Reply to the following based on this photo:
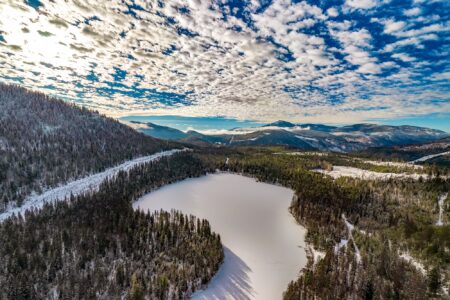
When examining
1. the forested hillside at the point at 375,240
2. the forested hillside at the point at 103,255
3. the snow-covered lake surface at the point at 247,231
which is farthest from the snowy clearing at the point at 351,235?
the forested hillside at the point at 103,255

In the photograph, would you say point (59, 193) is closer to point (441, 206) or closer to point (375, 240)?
point (375, 240)

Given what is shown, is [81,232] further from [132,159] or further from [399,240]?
[132,159]

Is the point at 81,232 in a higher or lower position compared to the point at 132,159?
higher

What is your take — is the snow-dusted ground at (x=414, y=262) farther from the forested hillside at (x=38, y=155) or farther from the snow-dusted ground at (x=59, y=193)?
the forested hillside at (x=38, y=155)

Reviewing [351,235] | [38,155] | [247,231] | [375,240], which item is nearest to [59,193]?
[38,155]

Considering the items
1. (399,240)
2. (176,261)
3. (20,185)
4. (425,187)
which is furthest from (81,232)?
(425,187)

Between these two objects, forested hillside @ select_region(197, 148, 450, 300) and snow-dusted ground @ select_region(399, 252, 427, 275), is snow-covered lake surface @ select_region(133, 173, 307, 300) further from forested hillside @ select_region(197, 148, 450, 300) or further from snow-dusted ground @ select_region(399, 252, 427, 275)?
snow-dusted ground @ select_region(399, 252, 427, 275)
